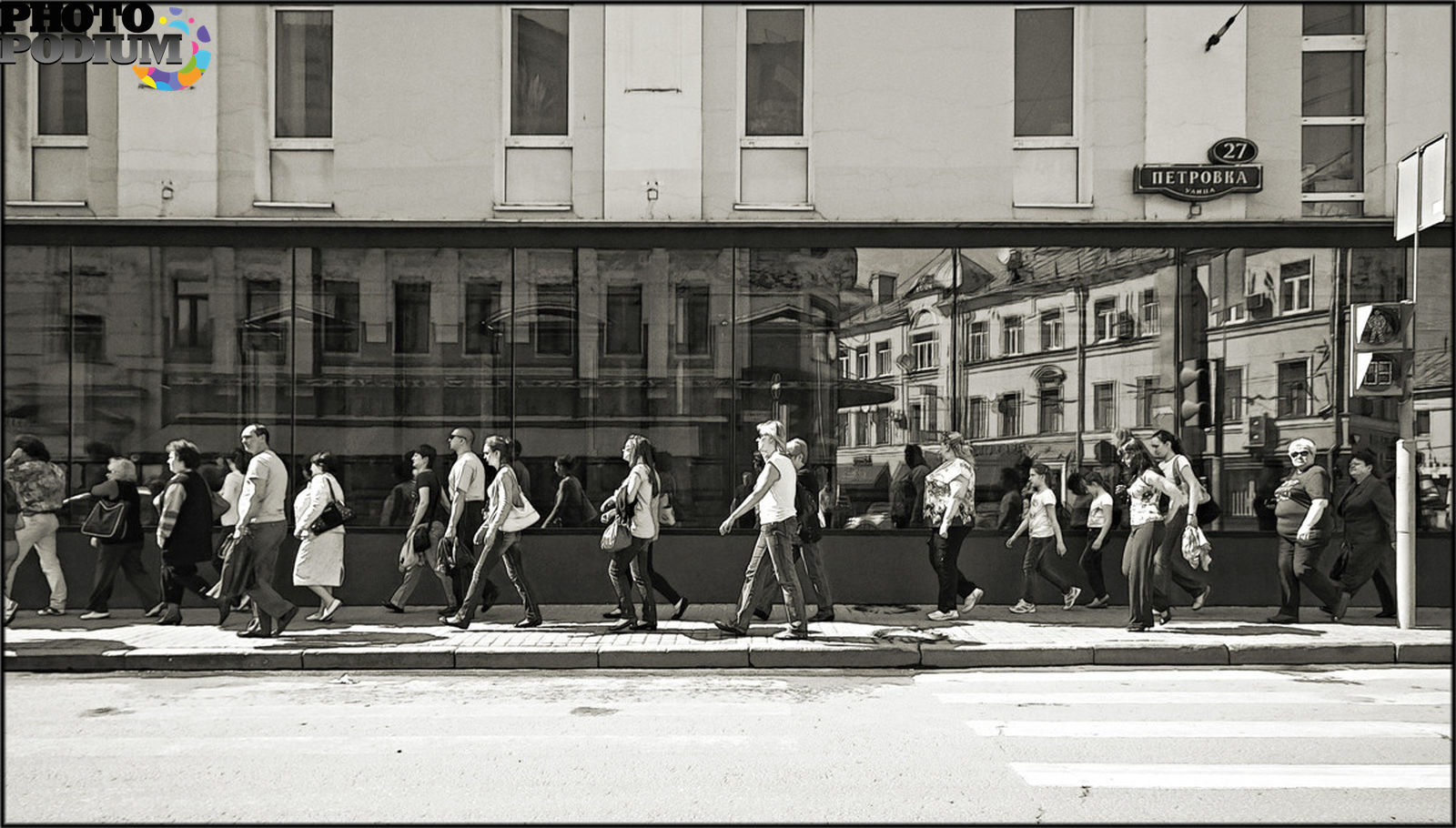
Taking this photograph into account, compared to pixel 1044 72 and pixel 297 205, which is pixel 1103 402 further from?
pixel 297 205

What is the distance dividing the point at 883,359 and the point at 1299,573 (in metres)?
4.70

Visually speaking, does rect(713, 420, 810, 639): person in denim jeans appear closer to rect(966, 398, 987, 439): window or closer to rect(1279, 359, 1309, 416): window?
rect(966, 398, 987, 439): window

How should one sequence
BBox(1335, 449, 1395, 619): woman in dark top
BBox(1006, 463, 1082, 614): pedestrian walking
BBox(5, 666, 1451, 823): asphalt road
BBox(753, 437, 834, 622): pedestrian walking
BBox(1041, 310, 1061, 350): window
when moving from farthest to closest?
BBox(1041, 310, 1061, 350): window → BBox(1006, 463, 1082, 614): pedestrian walking → BBox(753, 437, 834, 622): pedestrian walking → BBox(1335, 449, 1395, 619): woman in dark top → BBox(5, 666, 1451, 823): asphalt road

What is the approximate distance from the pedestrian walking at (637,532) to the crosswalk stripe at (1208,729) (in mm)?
3951

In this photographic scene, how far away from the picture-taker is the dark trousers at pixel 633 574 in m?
9.82

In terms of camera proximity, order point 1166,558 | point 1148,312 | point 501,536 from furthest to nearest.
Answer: point 1148,312
point 501,536
point 1166,558

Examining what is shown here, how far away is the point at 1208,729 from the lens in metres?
Result: 6.51

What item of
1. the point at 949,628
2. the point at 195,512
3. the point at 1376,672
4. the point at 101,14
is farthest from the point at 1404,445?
the point at 101,14

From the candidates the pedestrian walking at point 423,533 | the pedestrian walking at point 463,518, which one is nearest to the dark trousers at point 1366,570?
the pedestrian walking at point 463,518

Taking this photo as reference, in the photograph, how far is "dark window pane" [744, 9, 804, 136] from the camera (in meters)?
12.1

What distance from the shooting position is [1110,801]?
5008 mm

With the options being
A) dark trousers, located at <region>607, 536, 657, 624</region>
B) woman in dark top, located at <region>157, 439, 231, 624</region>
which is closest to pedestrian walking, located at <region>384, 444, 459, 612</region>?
woman in dark top, located at <region>157, 439, 231, 624</region>

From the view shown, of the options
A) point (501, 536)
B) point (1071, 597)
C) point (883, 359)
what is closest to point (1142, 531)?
point (1071, 597)

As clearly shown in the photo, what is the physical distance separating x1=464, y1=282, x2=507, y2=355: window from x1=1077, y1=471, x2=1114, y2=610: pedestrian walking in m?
6.80
